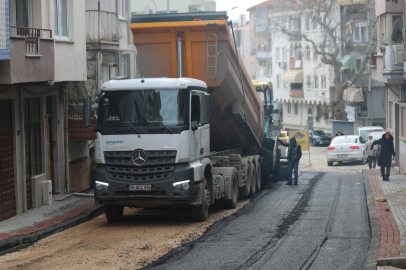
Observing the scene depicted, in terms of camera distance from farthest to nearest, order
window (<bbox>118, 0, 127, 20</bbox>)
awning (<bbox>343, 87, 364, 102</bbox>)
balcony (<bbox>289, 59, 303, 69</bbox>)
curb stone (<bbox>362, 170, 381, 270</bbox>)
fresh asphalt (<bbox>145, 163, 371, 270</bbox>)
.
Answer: balcony (<bbox>289, 59, 303, 69</bbox>) → awning (<bbox>343, 87, 364, 102</bbox>) → window (<bbox>118, 0, 127, 20</bbox>) → fresh asphalt (<bbox>145, 163, 371, 270</bbox>) → curb stone (<bbox>362, 170, 381, 270</bbox>)

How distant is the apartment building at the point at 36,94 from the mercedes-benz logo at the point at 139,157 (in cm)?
285

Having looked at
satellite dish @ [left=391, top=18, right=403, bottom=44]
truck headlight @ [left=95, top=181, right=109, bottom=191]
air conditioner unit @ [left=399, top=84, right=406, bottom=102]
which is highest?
satellite dish @ [left=391, top=18, right=403, bottom=44]

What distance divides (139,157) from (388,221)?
4.97 meters

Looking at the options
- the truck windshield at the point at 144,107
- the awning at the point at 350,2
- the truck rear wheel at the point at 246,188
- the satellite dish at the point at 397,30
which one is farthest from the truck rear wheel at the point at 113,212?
the awning at the point at 350,2

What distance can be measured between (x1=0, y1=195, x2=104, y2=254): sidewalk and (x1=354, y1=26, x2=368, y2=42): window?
45.1m

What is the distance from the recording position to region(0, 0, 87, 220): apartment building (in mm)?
13586

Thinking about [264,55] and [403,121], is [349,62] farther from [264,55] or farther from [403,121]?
[264,55]

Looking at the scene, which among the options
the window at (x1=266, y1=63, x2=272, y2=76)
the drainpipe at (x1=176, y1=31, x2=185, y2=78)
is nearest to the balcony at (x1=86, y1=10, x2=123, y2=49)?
the drainpipe at (x1=176, y1=31, x2=185, y2=78)

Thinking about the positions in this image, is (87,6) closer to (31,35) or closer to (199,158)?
(31,35)

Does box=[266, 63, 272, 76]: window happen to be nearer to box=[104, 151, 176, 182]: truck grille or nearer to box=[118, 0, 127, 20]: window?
box=[118, 0, 127, 20]: window

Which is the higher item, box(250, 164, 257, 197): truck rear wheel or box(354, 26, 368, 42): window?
box(354, 26, 368, 42): window

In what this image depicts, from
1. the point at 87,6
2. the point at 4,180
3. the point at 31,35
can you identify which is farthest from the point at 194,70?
the point at 87,6

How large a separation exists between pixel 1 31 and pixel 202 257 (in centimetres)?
596

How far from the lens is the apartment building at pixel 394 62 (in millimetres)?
22859
